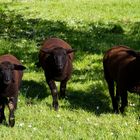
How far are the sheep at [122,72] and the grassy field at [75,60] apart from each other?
34 cm

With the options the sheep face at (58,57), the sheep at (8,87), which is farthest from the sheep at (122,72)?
the sheep at (8,87)

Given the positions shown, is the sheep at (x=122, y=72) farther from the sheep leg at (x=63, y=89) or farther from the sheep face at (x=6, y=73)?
the sheep face at (x=6, y=73)

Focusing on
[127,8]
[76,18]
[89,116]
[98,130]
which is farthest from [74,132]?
[127,8]

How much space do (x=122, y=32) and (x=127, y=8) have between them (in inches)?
232

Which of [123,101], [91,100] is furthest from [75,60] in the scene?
[123,101]

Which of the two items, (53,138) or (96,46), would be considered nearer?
(53,138)

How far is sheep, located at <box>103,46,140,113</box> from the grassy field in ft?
1.11

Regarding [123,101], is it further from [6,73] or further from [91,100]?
[6,73]

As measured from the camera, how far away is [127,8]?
23.6 meters

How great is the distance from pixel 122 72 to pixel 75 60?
4234mm

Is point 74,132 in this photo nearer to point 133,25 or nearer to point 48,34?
point 48,34

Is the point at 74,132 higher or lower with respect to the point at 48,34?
higher

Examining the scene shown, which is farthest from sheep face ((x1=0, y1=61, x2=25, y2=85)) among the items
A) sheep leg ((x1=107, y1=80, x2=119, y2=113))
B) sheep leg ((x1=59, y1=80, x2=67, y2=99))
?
sheep leg ((x1=107, y1=80, x2=119, y2=113))

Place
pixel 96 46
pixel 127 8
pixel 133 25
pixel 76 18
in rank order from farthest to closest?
pixel 127 8
pixel 76 18
pixel 133 25
pixel 96 46
